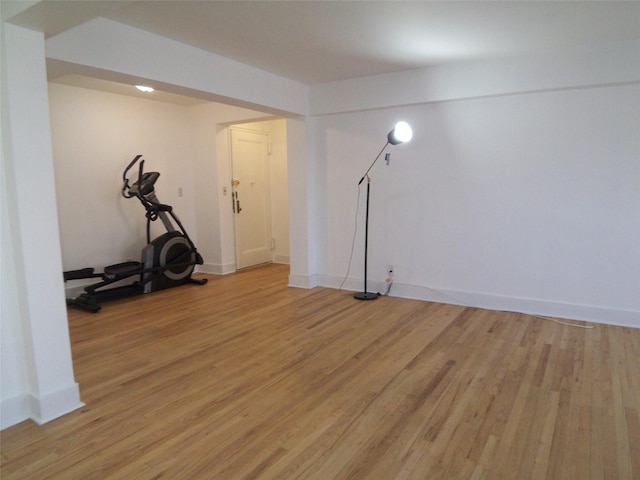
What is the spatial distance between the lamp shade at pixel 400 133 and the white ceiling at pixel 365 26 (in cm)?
60

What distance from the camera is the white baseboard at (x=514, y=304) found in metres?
3.51

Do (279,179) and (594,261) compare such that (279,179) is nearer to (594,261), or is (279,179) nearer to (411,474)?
(594,261)

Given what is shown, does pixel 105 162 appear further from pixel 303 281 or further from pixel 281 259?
pixel 281 259

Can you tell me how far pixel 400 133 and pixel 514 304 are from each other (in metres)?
2.01

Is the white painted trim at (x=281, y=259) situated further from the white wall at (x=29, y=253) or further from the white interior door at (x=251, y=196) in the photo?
the white wall at (x=29, y=253)

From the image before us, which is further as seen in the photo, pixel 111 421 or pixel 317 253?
pixel 317 253

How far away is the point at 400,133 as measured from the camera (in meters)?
4.04

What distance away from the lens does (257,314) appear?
13.0ft

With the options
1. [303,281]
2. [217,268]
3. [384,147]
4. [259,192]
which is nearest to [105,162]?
[217,268]

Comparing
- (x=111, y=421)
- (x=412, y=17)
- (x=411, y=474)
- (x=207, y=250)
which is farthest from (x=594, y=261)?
(x=207, y=250)

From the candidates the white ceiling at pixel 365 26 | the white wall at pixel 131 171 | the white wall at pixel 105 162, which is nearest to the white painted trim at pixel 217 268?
the white wall at pixel 131 171

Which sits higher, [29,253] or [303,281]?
[29,253]

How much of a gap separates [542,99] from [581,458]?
2.97 metres

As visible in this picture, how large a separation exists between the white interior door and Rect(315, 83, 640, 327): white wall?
5.45ft
